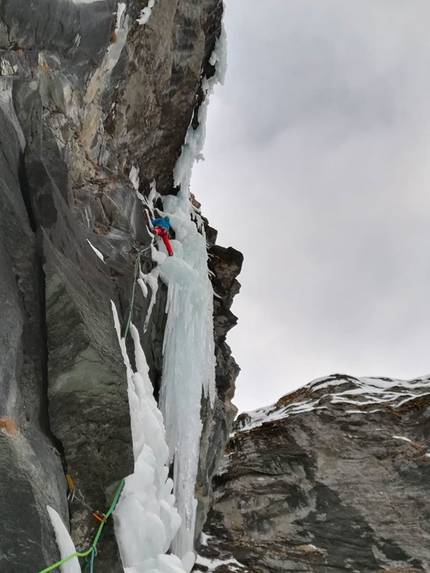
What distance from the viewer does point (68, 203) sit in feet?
20.2

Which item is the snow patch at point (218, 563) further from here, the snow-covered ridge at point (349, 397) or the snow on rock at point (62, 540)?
the snow on rock at point (62, 540)

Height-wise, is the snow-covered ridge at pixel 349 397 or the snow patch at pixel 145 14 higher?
the snow patch at pixel 145 14

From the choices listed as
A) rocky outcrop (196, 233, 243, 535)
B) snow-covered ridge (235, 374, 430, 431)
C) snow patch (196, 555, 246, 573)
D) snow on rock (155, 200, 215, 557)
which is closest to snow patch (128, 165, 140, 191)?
snow on rock (155, 200, 215, 557)

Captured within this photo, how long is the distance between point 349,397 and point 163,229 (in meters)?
9.55

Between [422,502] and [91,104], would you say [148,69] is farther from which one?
[422,502]

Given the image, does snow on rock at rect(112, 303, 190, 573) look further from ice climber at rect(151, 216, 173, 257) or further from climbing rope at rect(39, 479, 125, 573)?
ice climber at rect(151, 216, 173, 257)

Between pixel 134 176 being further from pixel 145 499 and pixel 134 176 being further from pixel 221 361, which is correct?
pixel 145 499

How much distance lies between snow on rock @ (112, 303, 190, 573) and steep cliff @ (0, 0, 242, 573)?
27 cm

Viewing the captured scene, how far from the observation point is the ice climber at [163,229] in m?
9.12

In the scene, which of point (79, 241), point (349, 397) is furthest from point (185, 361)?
point (349, 397)

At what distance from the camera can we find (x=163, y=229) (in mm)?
9383

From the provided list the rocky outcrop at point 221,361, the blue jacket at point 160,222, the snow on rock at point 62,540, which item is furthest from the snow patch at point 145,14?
the snow on rock at point 62,540

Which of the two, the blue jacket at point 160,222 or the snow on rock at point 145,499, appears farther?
the blue jacket at point 160,222

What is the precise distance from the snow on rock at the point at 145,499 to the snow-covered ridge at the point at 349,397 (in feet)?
30.0
